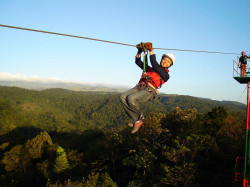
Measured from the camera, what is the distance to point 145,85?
540cm

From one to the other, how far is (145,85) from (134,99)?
53cm

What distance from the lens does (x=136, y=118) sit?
18.0ft

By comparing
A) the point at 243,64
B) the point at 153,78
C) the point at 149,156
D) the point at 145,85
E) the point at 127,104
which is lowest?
the point at 149,156

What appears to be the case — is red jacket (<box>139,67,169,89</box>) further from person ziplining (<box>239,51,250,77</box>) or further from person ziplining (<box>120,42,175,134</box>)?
person ziplining (<box>239,51,250,77</box>)

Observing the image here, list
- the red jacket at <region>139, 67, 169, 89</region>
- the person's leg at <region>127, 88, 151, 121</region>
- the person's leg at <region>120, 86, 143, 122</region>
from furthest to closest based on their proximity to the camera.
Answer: the red jacket at <region>139, 67, 169, 89</region>
the person's leg at <region>120, 86, 143, 122</region>
the person's leg at <region>127, 88, 151, 121</region>

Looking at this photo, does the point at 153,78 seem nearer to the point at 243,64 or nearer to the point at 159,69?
the point at 159,69

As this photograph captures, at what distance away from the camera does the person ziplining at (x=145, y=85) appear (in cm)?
519

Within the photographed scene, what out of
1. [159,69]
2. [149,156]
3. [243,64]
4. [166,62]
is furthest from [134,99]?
[149,156]

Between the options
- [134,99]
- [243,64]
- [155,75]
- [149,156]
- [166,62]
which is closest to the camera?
[134,99]

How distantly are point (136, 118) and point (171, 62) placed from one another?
68.2 inches

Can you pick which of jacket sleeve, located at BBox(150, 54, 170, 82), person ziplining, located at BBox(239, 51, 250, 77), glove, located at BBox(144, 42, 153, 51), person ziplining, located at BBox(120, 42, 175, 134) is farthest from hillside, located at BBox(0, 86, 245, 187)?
glove, located at BBox(144, 42, 153, 51)

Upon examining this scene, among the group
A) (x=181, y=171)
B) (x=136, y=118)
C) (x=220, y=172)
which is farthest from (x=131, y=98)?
(x=220, y=172)

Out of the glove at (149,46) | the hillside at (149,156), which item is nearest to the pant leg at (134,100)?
the glove at (149,46)

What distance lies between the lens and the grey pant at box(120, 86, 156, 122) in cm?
515
